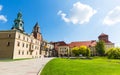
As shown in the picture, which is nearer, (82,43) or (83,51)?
(83,51)

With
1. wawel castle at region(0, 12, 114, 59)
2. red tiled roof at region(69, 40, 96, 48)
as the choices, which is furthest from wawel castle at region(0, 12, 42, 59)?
red tiled roof at region(69, 40, 96, 48)

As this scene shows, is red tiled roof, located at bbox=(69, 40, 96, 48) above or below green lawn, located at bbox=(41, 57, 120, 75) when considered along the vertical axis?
above

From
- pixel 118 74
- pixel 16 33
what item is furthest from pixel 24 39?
pixel 118 74

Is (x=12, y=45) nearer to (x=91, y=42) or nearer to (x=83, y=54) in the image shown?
(x=83, y=54)

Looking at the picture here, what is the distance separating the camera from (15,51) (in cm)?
4869

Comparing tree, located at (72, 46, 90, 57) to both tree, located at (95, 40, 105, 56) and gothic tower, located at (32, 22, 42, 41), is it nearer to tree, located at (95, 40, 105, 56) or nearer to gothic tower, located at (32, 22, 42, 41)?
tree, located at (95, 40, 105, 56)

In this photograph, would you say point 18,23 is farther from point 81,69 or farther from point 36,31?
point 81,69

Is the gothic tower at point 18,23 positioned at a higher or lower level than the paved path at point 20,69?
higher

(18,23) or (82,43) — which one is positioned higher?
(18,23)

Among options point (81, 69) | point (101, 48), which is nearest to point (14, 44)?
point (81, 69)

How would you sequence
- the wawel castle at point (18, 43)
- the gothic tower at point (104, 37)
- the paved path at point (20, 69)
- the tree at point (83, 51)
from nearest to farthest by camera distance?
the paved path at point (20, 69), the wawel castle at point (18, 43), the tree at point (83, 51), the gothic tower at point (104, 37)

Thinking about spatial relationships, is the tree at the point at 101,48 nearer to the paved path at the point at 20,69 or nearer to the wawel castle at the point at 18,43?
the wawel castle at the point at 18,43

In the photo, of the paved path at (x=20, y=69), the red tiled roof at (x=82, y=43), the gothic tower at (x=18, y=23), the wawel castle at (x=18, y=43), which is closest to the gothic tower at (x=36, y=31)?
the wawel castle at (x=18, y=43)

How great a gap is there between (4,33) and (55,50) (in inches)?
2620
